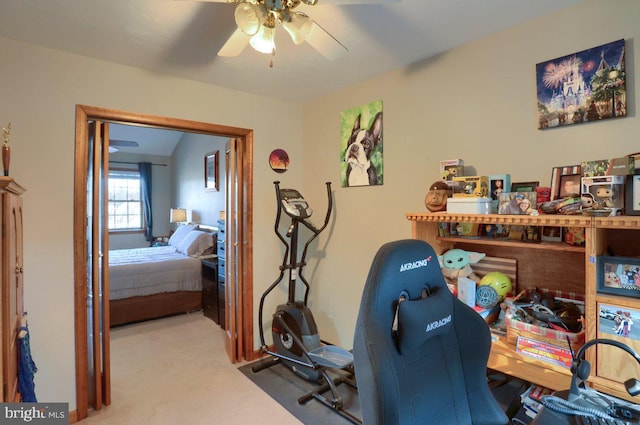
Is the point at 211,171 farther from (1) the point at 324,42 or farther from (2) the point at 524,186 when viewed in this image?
(2) the point at 524,186

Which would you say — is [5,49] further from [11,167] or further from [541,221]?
[541,221]

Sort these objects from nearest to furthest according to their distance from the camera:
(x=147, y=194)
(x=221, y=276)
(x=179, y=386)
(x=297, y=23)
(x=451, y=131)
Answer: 1. (x=297, y=23)
2. (x=451, y=131)
3. (x=179, y=386)
4. (x=221, y=276)
5. (x=147, y=194)

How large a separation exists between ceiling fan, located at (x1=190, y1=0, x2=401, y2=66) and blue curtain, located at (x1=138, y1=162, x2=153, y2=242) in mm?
5942

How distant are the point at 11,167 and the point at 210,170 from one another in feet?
11.6

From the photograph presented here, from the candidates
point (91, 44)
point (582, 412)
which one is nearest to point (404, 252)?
point (582, 412)

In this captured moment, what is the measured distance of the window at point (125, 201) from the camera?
6.68 metres

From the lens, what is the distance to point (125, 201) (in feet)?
22.3

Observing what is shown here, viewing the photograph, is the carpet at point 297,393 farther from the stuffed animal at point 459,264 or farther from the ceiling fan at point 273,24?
the ceiling fan at point 273,24

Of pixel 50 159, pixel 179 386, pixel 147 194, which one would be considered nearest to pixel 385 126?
pixel 50 159

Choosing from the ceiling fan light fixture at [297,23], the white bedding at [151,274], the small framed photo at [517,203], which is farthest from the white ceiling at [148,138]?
the small framed photo at [517,203]

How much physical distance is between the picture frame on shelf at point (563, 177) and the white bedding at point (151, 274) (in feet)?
13.2

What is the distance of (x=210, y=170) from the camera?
18.1 ft

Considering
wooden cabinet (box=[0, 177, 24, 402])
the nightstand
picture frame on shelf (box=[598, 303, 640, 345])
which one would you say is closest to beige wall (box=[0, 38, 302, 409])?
wooden cabinet (box=[0, 177, 24, 402])

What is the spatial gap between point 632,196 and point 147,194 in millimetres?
7213
